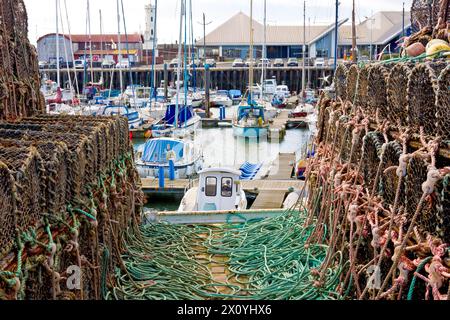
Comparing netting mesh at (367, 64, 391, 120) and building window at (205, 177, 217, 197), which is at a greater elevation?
netting mesh at (367, 64, 391, 120)

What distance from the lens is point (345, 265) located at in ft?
20.4

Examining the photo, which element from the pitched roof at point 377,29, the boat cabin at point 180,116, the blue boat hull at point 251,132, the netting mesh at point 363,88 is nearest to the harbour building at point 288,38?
the pitched roof at point 377,29

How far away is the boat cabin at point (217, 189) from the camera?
43.8ft

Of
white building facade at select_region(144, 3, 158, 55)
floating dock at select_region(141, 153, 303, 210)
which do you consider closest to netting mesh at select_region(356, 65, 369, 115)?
floating dock at select_region(141, 153, 303, 210)

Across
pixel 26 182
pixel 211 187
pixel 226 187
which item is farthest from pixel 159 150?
pixel 26 182

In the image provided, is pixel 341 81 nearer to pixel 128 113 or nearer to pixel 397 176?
pixel 397 176

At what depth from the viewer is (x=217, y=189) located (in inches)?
530

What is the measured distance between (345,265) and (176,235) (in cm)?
358

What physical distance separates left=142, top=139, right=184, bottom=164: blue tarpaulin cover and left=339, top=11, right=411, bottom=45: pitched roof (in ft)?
135

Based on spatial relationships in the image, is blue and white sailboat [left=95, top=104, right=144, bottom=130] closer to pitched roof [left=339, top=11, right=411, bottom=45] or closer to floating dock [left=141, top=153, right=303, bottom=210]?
floating dock [left=141, top=153, right=303, bottom=210]

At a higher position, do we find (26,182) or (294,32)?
(294,32)

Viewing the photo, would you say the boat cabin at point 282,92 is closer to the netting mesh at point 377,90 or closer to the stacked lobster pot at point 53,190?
the stacked lobster pot at point 53,190

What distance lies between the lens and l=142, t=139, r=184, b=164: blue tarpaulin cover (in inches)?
823

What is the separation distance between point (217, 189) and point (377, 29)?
53.1 metres
